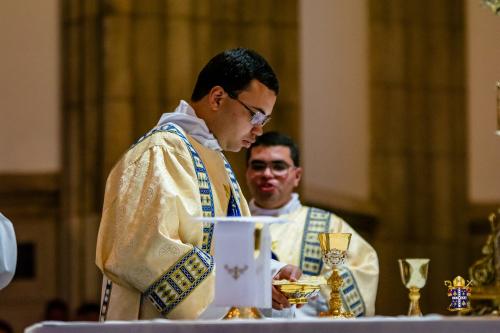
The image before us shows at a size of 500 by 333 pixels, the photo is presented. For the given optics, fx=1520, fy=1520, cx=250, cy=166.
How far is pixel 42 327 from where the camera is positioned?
4148mm

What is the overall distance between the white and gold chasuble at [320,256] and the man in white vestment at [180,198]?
5.83 ft

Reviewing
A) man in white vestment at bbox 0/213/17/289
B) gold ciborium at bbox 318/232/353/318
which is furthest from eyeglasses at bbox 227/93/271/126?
man in white vestment at bbox 0/213/17/289

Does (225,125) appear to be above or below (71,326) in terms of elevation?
above

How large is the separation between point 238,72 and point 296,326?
1.64 metres

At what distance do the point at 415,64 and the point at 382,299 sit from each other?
1.92 metres

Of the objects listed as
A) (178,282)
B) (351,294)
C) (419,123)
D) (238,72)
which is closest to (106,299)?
(178,282)

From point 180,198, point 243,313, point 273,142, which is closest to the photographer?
point 243,313

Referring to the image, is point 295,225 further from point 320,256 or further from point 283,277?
point 283,277

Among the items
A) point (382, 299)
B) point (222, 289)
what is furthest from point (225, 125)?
point (382, 299)

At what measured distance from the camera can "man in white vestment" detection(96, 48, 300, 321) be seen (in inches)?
200

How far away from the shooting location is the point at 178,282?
16.7ft

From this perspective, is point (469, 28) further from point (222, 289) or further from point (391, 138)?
point (222, 289)

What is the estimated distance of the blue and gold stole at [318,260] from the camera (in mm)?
7359

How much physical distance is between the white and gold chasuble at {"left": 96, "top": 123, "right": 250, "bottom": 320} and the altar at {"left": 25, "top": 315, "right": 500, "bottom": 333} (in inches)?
34.6
